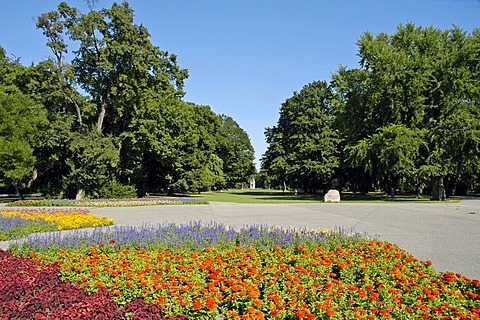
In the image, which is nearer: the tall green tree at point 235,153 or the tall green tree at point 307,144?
the tall green tree at point 307,144

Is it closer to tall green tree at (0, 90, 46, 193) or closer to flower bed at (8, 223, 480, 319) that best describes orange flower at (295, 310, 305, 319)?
flower bed at (8, 223, 480, 319)

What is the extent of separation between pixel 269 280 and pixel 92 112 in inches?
1292

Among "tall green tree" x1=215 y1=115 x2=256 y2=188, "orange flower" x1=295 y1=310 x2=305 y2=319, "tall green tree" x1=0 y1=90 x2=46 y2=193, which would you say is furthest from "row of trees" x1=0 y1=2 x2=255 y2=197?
"tall green tree" x1=215 y1=115 x2=256 y2=188

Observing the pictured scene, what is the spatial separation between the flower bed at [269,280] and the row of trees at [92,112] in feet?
79.0

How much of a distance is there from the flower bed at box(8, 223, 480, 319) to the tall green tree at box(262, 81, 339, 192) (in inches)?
1570

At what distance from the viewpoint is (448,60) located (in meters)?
34.0

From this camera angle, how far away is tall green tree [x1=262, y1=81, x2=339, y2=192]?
48031mm

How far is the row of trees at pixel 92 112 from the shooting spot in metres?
30.3

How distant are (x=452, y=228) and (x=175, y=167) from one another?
95.0ft

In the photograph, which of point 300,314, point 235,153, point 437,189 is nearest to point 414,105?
point 437,189

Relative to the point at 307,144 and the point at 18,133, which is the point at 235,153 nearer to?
the point at 307,144

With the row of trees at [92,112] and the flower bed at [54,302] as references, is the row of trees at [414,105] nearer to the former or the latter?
the row of trees at [92,112]

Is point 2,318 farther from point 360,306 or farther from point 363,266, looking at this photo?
point 363,266

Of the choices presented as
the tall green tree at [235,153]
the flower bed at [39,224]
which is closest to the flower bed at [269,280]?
the flower bed at [39,224]
